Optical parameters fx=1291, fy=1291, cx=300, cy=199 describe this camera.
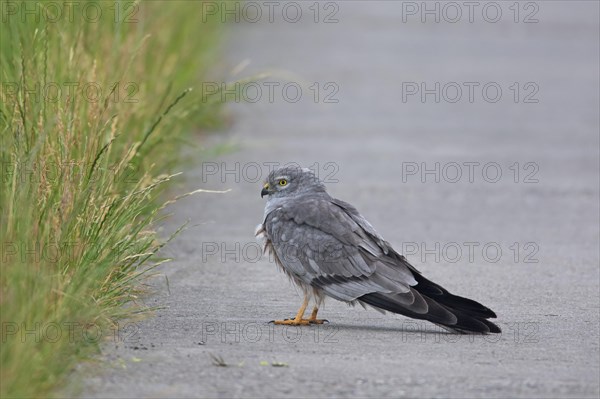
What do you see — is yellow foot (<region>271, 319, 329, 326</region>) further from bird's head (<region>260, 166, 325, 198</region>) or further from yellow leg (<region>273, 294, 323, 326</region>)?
bird's head (<region>260, 166, 325, 198</region>)

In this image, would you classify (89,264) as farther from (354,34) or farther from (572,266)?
(354,34)

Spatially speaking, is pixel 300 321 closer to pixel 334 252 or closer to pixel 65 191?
pixel 334 252

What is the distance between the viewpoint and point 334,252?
7723 millimetres

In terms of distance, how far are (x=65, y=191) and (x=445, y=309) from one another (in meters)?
2.19

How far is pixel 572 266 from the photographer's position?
9836 millimetres

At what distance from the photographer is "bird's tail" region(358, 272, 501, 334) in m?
7.17

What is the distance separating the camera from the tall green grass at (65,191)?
6008mm

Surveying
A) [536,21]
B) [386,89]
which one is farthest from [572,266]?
[536,21]

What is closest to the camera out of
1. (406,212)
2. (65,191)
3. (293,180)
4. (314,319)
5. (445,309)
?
(65,191)

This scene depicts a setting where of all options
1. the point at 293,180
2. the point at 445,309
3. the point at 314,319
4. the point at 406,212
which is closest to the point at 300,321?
the point at 314,319

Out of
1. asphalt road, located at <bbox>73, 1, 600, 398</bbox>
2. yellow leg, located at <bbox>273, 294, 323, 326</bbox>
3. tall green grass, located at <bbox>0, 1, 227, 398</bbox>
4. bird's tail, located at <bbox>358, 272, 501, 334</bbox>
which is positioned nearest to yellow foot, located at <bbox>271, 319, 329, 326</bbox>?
yellow leg, located at <bbox>273, 294, 323, 326</bbox>

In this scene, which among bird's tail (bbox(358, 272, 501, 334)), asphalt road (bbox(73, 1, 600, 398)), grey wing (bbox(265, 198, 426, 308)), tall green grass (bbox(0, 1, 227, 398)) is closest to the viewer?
tall green grass (bbox(0, 1, 227, 398))

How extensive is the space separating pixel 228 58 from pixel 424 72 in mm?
3126

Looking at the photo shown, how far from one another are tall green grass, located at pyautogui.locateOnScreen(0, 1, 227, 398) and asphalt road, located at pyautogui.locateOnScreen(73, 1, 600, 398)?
0.92 ft
